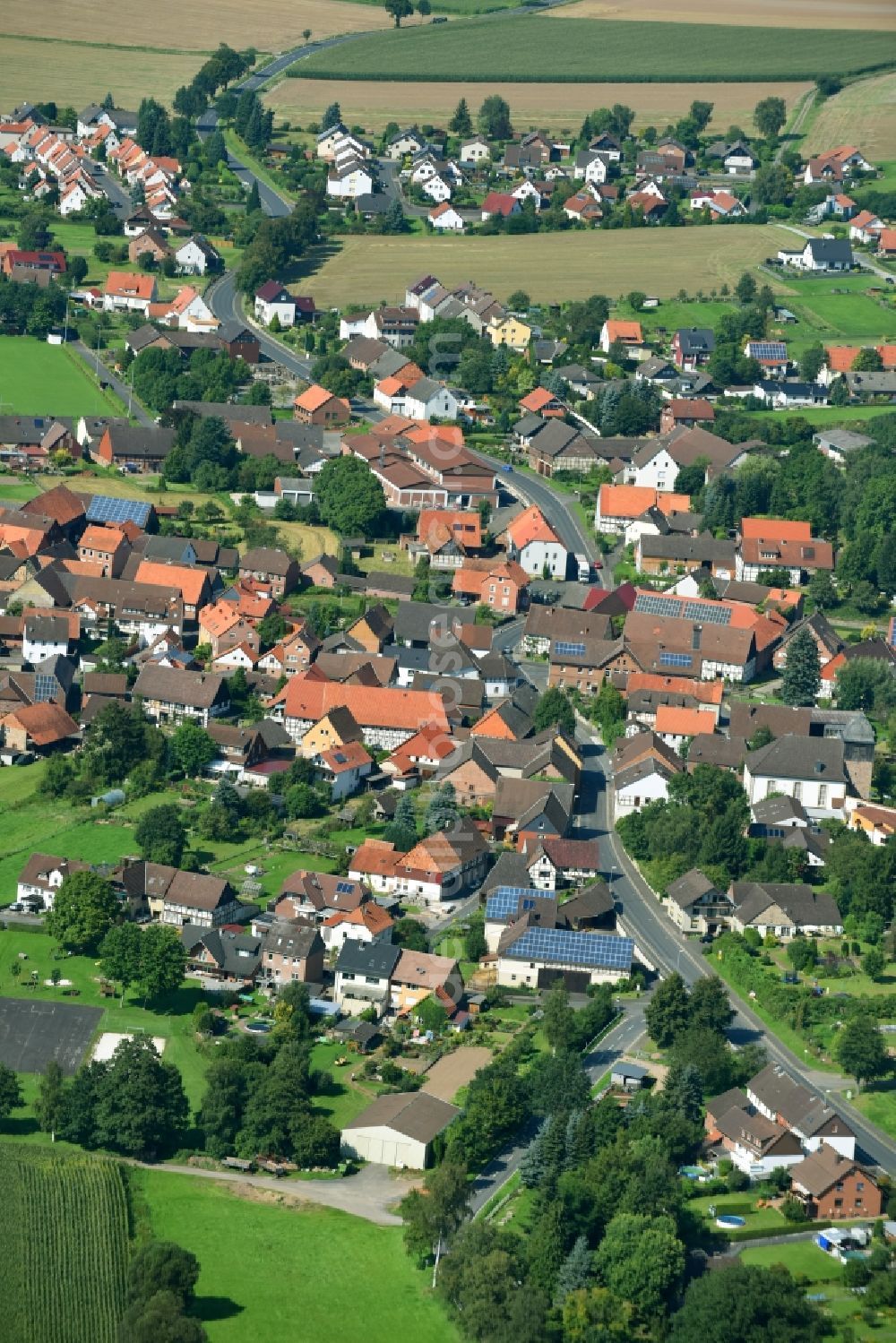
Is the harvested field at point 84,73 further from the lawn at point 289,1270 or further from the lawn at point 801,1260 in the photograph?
the lawn at point 801,1260

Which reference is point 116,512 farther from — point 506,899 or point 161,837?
point 506,899

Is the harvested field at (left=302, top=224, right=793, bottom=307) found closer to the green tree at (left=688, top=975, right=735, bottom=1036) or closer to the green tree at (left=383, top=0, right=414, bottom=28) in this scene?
the green tree at (left=383, top=0, right=414, bottom=28)

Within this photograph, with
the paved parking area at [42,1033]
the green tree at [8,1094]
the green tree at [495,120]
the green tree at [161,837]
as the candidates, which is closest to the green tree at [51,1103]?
the green tree at [8,1094]

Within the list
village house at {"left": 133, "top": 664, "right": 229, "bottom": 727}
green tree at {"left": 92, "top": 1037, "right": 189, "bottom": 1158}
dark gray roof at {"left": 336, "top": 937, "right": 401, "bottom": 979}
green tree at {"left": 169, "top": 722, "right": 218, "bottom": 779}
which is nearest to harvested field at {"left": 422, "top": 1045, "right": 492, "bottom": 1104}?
dark gray roof at {"left": 336, "top": 937, "right": 401, "bottom": 979}

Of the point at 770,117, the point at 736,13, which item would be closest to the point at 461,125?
the point at 770,117

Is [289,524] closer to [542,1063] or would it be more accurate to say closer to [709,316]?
[709,316]

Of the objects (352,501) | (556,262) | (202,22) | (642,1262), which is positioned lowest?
(556,262)
